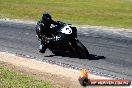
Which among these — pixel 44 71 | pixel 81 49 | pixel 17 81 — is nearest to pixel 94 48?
pixel 81 49

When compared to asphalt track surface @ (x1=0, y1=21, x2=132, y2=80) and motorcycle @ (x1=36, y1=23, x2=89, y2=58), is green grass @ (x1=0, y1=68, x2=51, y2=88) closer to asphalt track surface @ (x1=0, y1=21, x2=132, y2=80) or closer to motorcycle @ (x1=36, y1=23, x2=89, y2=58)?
asphalt track surface @ (x1=0, y1=21, x2=132, y2=80)

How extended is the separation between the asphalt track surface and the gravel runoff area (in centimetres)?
88

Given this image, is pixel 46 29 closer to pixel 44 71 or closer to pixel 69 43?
pixel 69 43

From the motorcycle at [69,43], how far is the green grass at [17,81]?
13.5 feet

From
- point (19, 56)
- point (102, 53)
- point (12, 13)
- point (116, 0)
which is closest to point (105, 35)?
point (102, 53)

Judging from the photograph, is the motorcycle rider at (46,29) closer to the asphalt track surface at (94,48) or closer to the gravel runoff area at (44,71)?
the asphalt track surface at (94,48)

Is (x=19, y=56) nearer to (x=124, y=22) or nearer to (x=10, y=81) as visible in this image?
(x=10, y=81)

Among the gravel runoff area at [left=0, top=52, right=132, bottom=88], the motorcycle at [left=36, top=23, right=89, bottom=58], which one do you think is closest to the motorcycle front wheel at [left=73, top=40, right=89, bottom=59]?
the motorcycle at [left=36, top=23, right=89, bottom=58]

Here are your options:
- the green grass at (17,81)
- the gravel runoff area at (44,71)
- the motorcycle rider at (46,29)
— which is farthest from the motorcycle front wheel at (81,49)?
the green grass at (17,81)

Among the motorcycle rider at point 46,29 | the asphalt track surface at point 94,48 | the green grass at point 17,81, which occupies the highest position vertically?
the motorcycle rider at point 46,29

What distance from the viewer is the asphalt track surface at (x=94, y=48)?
55.0ft

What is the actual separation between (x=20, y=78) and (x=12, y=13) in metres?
27.0

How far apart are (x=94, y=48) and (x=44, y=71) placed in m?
5.72

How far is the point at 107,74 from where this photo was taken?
15711 mm
